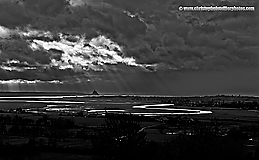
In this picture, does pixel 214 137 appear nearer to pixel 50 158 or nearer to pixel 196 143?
pixel 196 143

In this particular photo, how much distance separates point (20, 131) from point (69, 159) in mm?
37614

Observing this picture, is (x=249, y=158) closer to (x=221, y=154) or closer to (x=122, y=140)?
(x=221, y=154)

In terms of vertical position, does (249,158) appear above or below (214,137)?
below

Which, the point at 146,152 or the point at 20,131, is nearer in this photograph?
the point at 146,152

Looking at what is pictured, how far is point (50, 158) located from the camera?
52.6 meters

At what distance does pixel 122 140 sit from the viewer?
111 feet

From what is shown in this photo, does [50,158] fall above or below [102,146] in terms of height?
below

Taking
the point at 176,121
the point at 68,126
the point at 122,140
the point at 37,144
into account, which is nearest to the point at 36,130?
the point at 68,126

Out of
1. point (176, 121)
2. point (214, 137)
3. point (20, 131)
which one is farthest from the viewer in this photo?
point (176, 121)

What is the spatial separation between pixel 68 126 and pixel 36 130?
10.3 m

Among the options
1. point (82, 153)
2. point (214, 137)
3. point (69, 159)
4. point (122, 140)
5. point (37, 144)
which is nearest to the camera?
point (122, 140)

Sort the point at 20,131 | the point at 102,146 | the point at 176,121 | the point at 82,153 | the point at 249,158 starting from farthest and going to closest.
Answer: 1. the point at 176,121
2. the point at 20,131
3. the point at 82,153
4. the point at 249,158
5. the point at 102,146

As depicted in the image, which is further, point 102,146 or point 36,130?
point 36,130

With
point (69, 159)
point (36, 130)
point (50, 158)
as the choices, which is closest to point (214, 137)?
point (69, 159)
